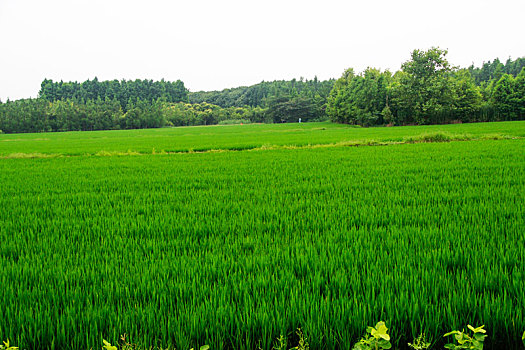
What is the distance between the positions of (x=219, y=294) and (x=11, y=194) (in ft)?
23.3

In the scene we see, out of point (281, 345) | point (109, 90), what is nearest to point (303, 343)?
point (281, 345)

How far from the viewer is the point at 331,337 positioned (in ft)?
5.77

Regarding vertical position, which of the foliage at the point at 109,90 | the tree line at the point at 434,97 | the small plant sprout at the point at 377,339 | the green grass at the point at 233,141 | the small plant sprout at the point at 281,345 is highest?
the foliage at the point at 109,90

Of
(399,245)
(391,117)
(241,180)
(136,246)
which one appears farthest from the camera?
(391,117)

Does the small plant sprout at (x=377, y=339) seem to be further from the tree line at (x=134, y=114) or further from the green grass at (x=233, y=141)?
the tree line at (x=134, y=114)

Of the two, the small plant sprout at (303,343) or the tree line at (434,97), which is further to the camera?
the tree line at (434,97)

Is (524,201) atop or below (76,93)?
below

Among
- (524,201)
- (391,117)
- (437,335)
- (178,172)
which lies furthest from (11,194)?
(391,117)

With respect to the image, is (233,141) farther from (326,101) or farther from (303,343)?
(326,101)

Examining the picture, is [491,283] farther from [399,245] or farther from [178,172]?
[178,172]

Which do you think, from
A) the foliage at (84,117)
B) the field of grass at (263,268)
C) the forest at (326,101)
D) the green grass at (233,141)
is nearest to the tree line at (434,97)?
the forest at (326,101)

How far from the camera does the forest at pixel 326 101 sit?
50.0 metres

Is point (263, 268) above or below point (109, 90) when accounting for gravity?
below

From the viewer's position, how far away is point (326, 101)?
94.1 m
